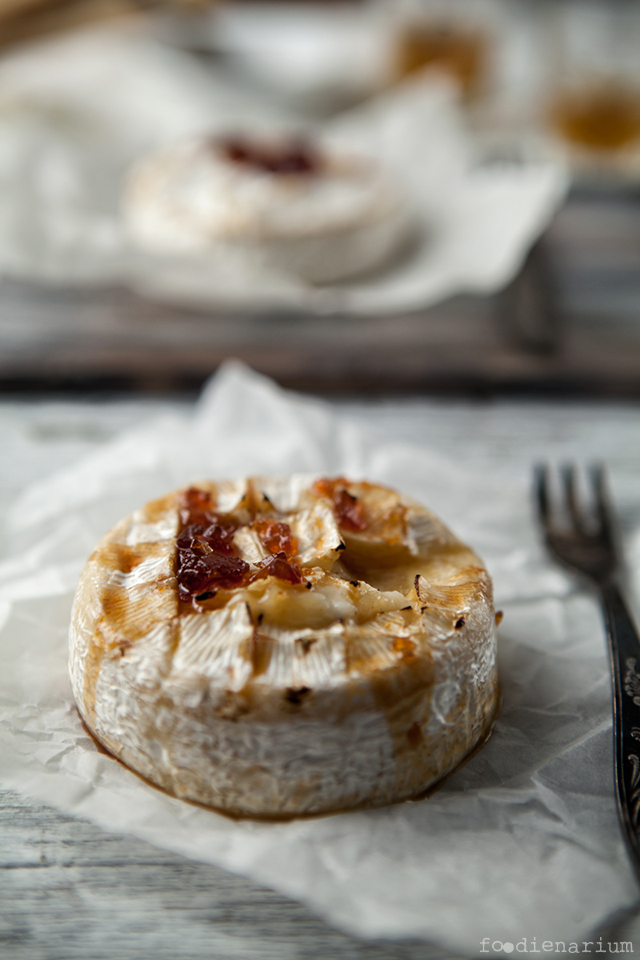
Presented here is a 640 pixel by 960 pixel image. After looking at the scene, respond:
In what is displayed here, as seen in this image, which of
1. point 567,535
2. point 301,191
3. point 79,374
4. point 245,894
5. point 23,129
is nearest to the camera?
point 245,894

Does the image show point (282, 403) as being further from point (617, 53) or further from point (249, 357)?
point (617, 53)

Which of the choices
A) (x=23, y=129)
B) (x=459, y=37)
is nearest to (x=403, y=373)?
(x=23, y=129)

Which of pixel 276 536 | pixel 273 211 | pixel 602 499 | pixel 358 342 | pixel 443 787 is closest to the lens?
pixel 443 787

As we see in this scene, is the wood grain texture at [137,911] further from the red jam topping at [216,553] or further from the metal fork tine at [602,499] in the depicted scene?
the metal fork tine at [602,499]

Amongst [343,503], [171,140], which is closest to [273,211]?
[171,140]

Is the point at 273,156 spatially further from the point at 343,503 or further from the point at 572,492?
the point at 343,503

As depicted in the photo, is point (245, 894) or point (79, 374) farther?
point (79, 374)

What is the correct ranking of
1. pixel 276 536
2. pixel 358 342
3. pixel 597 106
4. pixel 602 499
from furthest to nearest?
pixel 597 106
pixel 358 342
pixel 602 499
pixel 276 536

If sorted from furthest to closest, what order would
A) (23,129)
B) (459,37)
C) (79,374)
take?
1. (459,37)
2. (23,129)
3. (79,374)
